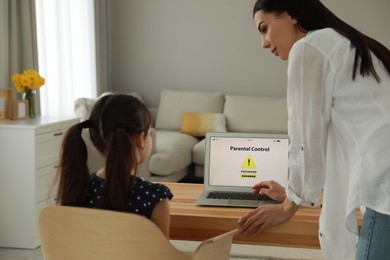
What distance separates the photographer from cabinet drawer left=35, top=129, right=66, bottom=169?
404cm

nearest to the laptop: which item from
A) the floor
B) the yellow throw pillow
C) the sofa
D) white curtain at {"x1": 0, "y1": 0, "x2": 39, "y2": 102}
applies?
the floor

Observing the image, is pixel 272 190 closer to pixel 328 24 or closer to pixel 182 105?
pixel 328 24

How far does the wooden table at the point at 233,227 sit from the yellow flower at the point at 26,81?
8.98 feet

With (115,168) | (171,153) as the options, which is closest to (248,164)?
(115,168)

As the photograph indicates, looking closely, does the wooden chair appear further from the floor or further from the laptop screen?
the floor

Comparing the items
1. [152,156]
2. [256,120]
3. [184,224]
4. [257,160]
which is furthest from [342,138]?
[256,120]

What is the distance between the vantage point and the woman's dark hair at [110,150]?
156cm

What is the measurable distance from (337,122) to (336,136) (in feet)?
0.16

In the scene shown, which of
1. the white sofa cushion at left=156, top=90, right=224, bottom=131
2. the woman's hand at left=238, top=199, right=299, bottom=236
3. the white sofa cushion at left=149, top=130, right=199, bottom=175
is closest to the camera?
the woman's hand at left=238, top=199, right=299, bottom=236

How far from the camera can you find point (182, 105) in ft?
21.5

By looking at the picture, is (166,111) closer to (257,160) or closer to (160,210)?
(257,160)

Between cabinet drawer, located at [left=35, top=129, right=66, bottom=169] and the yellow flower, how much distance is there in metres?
0.42

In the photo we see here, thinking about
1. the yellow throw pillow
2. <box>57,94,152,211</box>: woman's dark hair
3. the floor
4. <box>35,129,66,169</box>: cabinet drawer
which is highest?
<box>57,94,152,211</box>: woman's dark hair

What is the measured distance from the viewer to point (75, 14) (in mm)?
6172
